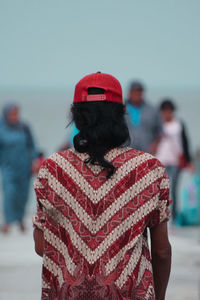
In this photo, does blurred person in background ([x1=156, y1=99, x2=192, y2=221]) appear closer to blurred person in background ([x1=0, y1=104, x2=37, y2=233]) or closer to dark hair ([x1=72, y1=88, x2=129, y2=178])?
blurred person in background ([x1=0, y1=104, x2=37, y2=233])

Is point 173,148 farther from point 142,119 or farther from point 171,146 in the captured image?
point 142,119

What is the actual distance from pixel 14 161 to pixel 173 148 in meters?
1.77

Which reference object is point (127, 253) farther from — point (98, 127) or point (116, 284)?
point (98, 127)

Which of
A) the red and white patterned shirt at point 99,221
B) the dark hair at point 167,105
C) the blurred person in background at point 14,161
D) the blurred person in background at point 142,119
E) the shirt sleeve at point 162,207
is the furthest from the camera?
the dark hair at point 167,105

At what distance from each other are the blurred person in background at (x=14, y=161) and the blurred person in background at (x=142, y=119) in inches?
57.0

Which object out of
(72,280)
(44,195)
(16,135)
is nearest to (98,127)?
(44,195)

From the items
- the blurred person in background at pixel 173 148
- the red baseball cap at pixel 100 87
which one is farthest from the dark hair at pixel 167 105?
the red baseball cap at pixel 100 87

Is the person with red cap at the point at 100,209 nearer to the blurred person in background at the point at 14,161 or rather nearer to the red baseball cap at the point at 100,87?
the red baseball cap at the point at 100,87

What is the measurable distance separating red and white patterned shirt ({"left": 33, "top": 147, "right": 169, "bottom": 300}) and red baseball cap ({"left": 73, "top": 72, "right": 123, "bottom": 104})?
17cm

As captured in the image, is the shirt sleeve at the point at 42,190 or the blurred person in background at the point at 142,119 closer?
the shirt sleeve at the point at 42,190

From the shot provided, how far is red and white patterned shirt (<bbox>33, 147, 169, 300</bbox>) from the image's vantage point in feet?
9.79

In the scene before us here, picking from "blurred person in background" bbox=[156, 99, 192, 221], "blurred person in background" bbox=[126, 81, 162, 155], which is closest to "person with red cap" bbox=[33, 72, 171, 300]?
"blurred person in background" bbox=[126, 81, 162, 155]

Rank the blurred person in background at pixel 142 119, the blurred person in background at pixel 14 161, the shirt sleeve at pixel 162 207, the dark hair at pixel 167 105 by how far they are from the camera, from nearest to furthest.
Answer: the shirt sleeve at pixel 162 207 → the blurred person in background at pixel 142 119 → the blurred person in background at pixel 14 161 → the dark hair at pixel 167 105

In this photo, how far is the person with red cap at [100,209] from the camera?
299cm
